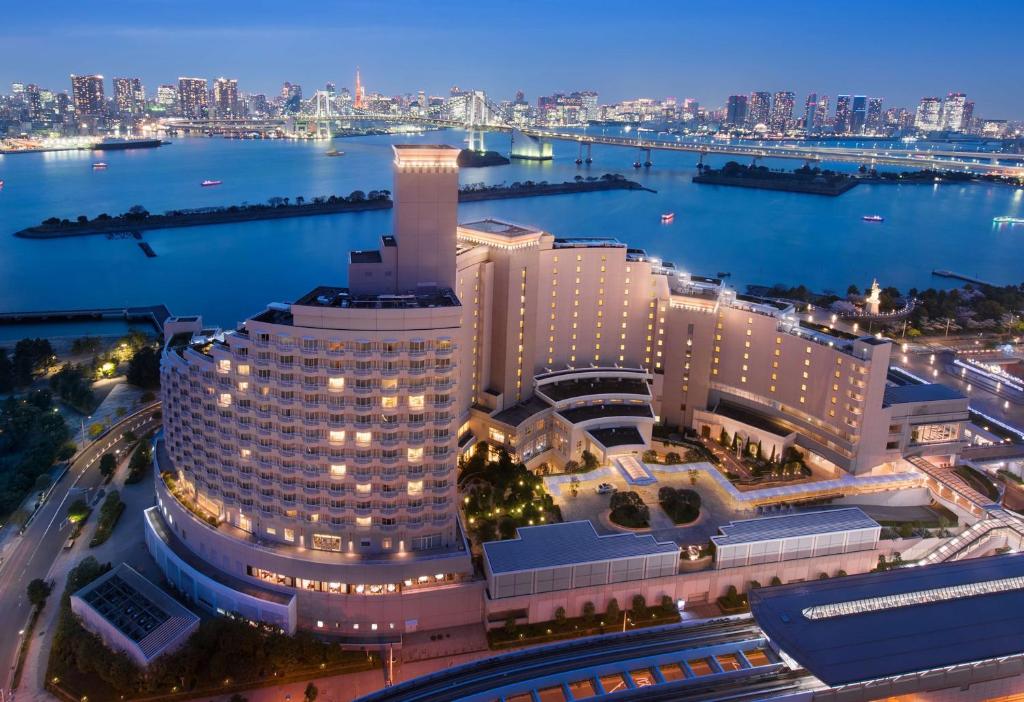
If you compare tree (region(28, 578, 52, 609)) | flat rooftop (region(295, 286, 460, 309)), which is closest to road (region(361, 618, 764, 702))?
flat rooftop (region(295, 286, 460, 309))

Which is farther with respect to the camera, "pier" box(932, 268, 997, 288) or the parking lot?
"pier" box(932, 268, 997, 288)

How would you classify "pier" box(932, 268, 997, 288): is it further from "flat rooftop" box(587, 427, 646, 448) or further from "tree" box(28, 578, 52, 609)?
"tree" box(28, 578, 52, 609)

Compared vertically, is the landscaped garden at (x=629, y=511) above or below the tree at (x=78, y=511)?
above

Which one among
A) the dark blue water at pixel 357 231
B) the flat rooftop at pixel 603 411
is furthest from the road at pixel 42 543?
the dark blue water at pixel 357 231

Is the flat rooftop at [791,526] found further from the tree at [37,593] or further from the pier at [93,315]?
the pier at [93,315]

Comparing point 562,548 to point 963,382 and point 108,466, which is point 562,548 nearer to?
point 108,466

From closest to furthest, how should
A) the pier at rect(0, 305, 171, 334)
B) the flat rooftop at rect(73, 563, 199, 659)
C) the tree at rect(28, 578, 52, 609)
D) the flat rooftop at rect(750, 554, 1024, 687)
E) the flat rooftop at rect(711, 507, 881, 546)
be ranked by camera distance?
the flat rooftop at rect(750, 554, 1024, 687)
the flat rooftop at rect(73, 563, 199, 659)
the tree at rect(28, 578, 52, 609)
the flat rooftop at rect(711, 507, 881, 546)
the pier at rect(0, 305, 171, 334)

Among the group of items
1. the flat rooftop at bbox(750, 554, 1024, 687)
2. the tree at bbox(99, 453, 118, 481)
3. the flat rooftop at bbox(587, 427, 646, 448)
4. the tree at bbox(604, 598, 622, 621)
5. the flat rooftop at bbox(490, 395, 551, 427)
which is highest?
the flat rooftop at bbox(750, 554, 1024, 687)
